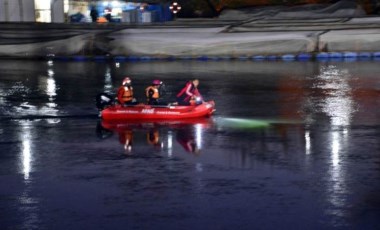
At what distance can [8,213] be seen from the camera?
14742mm

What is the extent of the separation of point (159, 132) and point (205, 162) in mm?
4211

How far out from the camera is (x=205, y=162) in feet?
61.5

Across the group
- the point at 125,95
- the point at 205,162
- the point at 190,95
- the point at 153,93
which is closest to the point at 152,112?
the point at 153,93

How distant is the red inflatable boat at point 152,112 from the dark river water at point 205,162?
405 millimetres

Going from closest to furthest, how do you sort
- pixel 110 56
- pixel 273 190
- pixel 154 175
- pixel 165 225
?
pixel 165 225, pixel 273 190, pixel 154 175, pixel 110 56

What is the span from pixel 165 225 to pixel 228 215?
3.96 feet

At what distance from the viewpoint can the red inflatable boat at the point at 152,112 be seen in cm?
2453

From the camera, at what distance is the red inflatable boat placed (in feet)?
80.5

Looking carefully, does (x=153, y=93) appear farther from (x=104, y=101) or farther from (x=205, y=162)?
(x=205, y=162)

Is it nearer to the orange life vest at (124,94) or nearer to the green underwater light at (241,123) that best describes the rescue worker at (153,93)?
the orange life vest at (124,94)

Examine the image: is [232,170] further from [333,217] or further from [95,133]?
[95,133]

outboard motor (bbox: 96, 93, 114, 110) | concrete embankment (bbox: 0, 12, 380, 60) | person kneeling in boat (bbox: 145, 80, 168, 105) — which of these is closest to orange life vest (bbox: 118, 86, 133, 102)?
outboard motor (bbox: 96, 93, 114, 110)

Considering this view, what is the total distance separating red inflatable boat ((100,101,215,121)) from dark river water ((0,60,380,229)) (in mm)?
405

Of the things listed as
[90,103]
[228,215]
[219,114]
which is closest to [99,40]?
[90,103]
